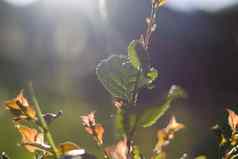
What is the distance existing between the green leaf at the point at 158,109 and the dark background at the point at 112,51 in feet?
20.9

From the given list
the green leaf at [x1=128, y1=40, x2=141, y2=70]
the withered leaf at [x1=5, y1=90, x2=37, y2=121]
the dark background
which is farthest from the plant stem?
the dark background

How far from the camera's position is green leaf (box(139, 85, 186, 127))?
0.71 m

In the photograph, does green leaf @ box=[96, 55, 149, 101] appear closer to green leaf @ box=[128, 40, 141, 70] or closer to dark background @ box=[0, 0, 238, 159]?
green leaf @ box=[128, 40, 141, 70]

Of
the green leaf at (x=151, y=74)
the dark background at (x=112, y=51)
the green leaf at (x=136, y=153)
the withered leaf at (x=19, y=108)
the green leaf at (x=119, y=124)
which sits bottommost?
the dark background at (x=112, y=51)

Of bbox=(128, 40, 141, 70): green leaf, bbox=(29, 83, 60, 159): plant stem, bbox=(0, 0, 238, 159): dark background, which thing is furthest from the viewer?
bbox=(0, 0, 238, 159): dark background

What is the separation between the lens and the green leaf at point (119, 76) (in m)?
0.76

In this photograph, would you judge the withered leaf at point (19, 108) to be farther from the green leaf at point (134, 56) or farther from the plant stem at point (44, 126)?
the green leaf at point (134, 56)

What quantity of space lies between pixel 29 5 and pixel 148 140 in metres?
14.8

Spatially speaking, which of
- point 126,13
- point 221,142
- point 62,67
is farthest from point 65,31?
point 221,142

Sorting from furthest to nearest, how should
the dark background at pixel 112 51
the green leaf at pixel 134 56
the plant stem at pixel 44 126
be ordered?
the dark background at pixel 112 51, the green leaf at pixel 134 56, the plant stem at pixel 44 126

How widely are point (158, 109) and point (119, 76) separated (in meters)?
0.07

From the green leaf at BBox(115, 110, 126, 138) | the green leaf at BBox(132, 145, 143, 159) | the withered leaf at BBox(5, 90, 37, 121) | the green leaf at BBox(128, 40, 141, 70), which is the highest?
the green leaf at BBox(128, 40, 141, 70)

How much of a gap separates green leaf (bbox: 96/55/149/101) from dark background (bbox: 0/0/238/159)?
6335 mm

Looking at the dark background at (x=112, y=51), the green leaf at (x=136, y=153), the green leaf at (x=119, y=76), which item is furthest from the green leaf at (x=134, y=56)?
the dark background at (x=112, y=51)
